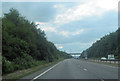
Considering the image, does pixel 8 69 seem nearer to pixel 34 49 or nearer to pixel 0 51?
pixel 0 51

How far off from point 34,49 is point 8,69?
28.4 m

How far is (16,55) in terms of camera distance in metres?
33.4

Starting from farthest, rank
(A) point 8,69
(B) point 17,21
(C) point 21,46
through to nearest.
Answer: (B) point 17,21, (C) point 21,46, (A) point 8,69

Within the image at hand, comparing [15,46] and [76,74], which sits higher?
[15,46]

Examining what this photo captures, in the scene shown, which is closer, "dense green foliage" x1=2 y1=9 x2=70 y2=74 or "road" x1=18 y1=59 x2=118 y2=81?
"road" x1=18 y1=59 x2=118 y2=81

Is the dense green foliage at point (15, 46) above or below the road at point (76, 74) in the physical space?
above

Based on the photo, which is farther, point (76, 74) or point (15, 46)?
point (15, 46)

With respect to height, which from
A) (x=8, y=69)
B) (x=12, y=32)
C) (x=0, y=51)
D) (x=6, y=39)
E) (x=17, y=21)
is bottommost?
(x=8, y=69)

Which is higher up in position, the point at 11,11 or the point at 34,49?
the point at 11,11

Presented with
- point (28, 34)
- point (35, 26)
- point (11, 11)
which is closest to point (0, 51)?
point (28, 34)

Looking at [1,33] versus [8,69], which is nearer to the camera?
[8,69]

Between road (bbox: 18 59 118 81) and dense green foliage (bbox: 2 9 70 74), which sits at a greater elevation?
dense green foliage (bbox: 2 9 70 74)

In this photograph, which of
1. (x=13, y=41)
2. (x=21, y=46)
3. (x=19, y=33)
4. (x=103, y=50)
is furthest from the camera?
(x=103, y=50)

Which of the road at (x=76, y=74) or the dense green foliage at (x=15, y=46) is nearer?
the road at (x=76, y=74)
